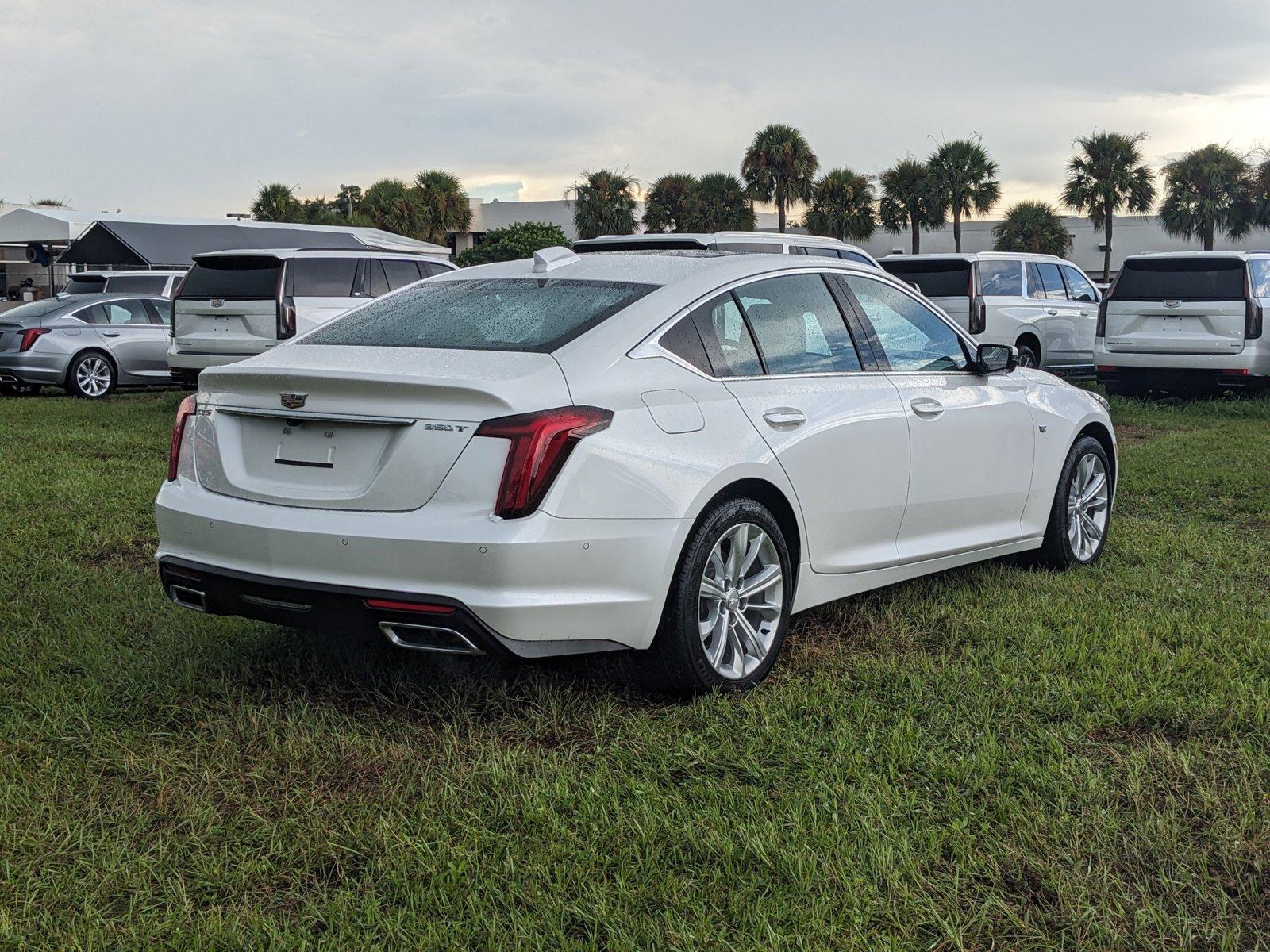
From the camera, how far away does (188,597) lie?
431 cm

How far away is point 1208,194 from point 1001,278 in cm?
4007

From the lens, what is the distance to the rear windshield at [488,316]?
4.31m

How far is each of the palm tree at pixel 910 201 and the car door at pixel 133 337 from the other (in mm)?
37812

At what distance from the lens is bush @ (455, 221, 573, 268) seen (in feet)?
153

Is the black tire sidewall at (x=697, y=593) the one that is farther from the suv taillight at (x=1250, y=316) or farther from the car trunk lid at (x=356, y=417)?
the suv taillight at (x=1250, y=316)

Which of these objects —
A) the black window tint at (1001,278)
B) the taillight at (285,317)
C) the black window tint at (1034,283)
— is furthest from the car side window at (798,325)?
the black window tint at (1034,283)

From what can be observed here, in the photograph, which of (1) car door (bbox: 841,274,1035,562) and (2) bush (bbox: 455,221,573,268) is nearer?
(1) car door (bbox: 841,274,1035,562)

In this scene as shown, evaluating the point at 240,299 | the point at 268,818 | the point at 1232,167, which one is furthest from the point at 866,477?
Answer: the point at 1232,167

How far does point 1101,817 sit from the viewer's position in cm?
338

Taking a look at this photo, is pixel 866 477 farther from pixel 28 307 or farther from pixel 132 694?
pixel 28 307

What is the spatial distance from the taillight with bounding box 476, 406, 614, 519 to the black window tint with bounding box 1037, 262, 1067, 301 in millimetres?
14593

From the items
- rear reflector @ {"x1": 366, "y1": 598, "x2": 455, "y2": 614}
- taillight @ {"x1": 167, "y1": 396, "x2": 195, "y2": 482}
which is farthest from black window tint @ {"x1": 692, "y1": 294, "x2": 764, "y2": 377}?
taillight @ {"x1": 167, "y1": 396, "x2": 195, "y2": 482}

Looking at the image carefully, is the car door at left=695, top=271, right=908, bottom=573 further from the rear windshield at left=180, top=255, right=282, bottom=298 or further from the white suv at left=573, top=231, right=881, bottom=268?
the rear windshield at left=180, top=255, right=282, bottom=298

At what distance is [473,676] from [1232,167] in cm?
5365
